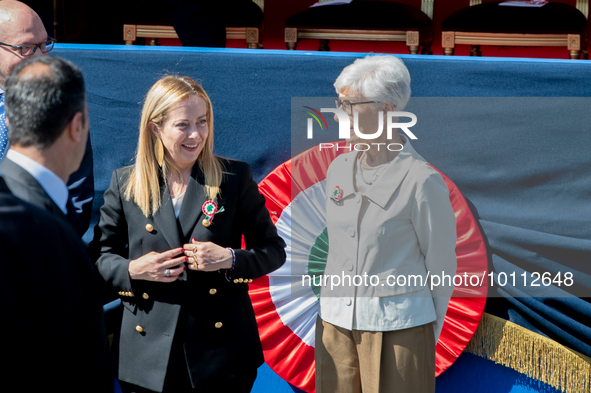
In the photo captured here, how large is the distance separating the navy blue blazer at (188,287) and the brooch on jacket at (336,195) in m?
0.21

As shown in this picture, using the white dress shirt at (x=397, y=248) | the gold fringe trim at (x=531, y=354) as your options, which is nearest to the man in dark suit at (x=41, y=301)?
the white dress shirt at (x=397, y=248)

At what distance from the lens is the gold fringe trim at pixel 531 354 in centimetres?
212

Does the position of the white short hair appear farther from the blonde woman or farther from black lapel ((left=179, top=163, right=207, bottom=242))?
black lapel ((left=179, top=163, right=207, bottom=242))

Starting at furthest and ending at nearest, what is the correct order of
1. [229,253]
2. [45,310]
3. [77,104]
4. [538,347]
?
[538,347]
[229,253]
[77,104]
[45,310]

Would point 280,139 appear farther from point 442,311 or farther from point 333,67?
point 442,311

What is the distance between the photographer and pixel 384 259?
1.67m

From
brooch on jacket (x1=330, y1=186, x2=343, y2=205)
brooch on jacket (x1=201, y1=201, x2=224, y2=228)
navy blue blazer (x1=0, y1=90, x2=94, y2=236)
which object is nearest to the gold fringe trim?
brooch on jacket (x1=330, y1=186, x2=343, y2=205)

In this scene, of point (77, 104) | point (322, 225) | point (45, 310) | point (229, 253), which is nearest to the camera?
point (45, 310)

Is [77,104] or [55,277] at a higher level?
[77,104]

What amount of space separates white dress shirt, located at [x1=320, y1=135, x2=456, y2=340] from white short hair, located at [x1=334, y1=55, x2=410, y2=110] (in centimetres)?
18

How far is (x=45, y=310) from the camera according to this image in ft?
3.22

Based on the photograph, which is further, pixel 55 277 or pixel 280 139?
pixel 280 139

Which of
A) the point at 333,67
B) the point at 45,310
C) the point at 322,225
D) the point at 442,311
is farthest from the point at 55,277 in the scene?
the point at 333,67

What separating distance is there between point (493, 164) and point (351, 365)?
1.04 m
